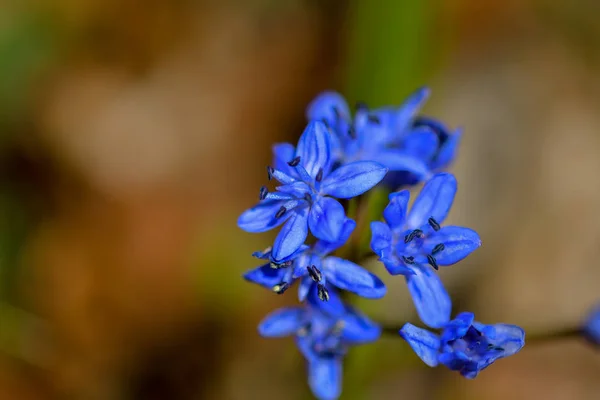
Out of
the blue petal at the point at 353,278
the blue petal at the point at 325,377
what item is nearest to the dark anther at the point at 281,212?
the blue petal at the point at 353,278

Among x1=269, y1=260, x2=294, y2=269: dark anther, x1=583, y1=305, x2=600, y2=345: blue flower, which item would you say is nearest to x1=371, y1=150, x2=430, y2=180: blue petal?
x1=269, y1=260, x2=294, y2=269: dark anther

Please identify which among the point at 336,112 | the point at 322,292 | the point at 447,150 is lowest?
the point at 322,292

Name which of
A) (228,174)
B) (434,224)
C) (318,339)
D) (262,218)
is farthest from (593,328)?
(228,174)

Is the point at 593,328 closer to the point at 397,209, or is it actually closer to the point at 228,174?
the point at 397,209

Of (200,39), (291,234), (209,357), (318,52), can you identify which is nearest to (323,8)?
(318,52)

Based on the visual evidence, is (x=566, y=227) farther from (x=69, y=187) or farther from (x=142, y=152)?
(x=69, y=187)

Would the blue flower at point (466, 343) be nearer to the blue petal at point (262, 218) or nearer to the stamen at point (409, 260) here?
the stamen at point (409, 260)
